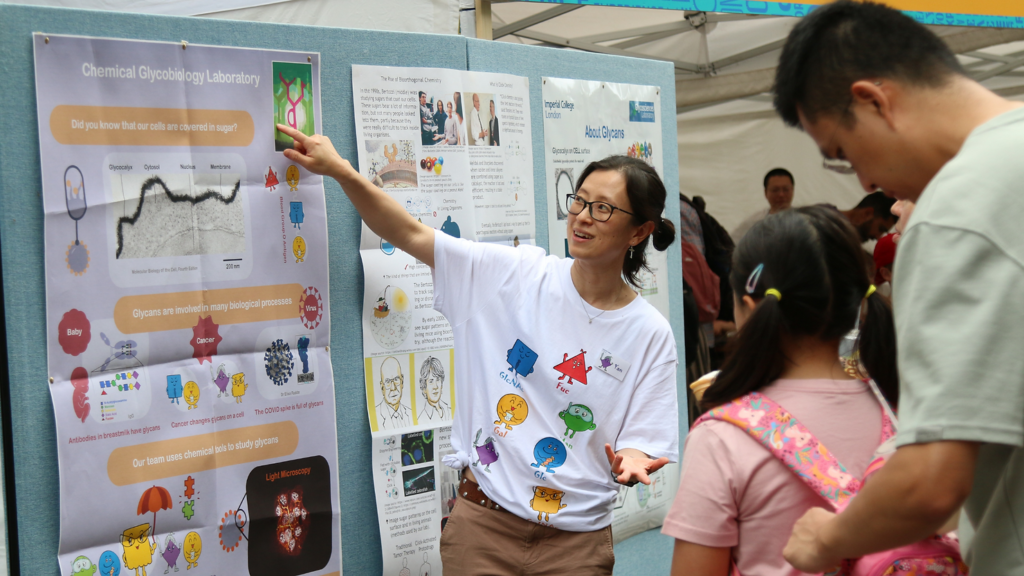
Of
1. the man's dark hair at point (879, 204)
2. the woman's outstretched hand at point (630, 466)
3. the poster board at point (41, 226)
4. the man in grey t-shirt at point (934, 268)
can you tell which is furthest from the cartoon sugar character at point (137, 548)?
the man's dark hair at point (879, 204)

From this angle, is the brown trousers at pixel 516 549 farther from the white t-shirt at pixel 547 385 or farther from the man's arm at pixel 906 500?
the man's arm at pixel 906 500

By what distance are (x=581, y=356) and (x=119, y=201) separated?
1.21 meters

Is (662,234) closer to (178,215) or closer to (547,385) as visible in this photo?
(547,385)

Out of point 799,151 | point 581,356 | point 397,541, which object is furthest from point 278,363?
point 799,151

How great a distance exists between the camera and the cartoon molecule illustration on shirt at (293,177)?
203cm

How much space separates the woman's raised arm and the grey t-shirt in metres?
1.30

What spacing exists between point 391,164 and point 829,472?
149 centimetres

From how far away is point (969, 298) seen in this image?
87cm

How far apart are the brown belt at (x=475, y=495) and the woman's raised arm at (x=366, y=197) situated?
595 millimetres

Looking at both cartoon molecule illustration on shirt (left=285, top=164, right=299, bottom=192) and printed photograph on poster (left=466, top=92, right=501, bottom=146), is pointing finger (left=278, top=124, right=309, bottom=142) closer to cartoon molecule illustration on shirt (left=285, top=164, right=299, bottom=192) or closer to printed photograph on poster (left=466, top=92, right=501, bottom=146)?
cartoon molecule illustration on shirt (left=285, top=164, right=299, bottom=192)

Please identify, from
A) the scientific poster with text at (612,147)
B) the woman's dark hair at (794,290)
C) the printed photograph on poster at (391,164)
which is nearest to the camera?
the woman's dark hair at (794,290)

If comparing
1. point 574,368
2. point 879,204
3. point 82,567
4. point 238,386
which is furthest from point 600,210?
point 879,204

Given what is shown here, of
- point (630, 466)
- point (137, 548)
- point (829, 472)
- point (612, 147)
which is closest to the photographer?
point (829, 472)

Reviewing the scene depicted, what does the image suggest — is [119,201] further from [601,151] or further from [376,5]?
[601,151]
